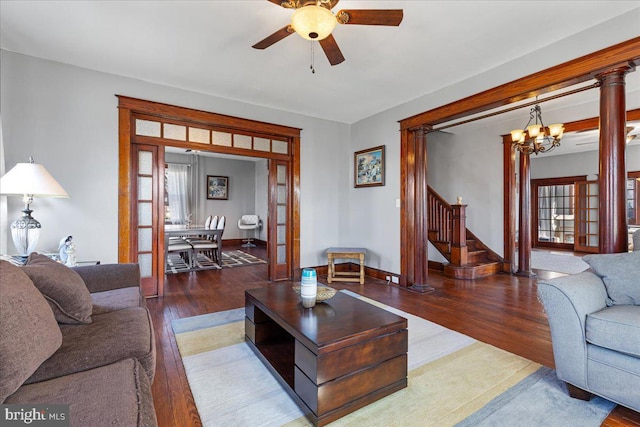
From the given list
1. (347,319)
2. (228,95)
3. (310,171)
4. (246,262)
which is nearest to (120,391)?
(347,319)

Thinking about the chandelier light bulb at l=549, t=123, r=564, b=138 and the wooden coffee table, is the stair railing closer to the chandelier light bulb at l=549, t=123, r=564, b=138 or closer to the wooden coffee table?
the chandelier light bulb at l=549, t=123, r=564, b=138

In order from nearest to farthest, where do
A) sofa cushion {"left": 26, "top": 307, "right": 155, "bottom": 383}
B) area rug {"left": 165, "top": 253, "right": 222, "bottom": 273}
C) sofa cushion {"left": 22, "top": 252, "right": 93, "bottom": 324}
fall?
1. sofa cushion {"left": 26, "top": 307, "right": 155, "bottom": 383}
2. sofa cushion {"left": 22, "top": 252, "right": 93, "bottom": 324}
3. area rug {"left": 165, "top": 253, "right": 222, "bottom": 273}

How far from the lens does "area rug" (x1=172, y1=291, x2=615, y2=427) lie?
59.9 inches

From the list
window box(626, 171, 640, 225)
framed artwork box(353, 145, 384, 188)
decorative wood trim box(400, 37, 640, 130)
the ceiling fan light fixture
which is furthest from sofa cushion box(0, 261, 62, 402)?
window box(626, 171, 640, 225)

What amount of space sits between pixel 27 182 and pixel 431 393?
3209mm

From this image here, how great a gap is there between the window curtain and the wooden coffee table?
700cm

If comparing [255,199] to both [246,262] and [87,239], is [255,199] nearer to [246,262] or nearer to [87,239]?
[246,262]

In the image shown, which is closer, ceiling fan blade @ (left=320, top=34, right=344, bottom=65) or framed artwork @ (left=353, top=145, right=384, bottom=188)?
ceiling fan blade @ (left=320, top=34, right=344, bottom=65)

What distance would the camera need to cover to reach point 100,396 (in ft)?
3.10

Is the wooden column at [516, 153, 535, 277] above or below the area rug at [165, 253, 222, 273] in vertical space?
above

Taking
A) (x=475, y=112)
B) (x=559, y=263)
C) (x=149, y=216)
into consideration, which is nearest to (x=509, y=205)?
(x=559, y=263)

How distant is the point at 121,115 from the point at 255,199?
583cm

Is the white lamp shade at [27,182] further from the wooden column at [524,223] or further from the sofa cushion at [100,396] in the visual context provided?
the wooden column at [524,223]

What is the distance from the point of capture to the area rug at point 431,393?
152cm
